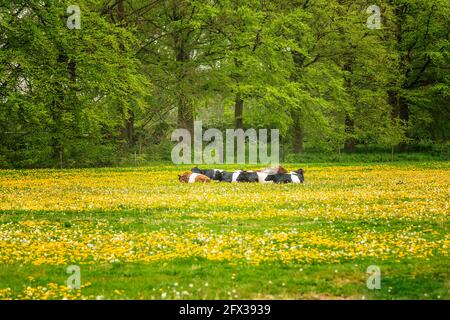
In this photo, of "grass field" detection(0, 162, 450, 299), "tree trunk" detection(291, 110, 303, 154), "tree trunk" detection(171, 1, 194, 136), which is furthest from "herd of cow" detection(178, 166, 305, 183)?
"tree trunk" detection(291, 110, 303, 154)

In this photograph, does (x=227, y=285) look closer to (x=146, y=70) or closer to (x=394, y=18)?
(x=146, y=70)

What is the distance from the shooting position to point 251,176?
2956cm

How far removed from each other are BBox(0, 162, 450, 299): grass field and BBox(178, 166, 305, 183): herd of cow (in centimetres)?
349

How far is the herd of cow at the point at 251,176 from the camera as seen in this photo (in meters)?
28.7

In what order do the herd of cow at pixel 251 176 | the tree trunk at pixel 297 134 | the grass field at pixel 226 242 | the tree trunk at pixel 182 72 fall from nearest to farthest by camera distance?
the grass field at pixel 226 242 → the herd of cow at pixel 251 176 → the tree trunk at pixel 182 72 → the tree trunk at pixel 297 134

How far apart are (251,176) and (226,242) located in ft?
53.8

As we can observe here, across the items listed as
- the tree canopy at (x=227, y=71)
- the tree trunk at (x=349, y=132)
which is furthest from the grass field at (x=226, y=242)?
the tree trunk at (x=349, y=132)

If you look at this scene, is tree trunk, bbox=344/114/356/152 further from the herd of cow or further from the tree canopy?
the herd of cow

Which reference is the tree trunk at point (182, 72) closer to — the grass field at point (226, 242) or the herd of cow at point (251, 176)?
the herd of cow at point (251, 176)

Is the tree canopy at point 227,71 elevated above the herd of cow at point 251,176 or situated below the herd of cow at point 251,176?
above

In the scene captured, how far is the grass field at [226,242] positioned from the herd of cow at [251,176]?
3488mm

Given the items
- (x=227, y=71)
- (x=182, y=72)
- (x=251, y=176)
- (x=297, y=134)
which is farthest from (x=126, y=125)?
(x=251, y=176)

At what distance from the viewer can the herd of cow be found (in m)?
28.7

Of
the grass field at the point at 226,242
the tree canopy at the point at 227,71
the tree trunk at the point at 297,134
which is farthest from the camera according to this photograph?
the tree trunk at the point at 297,134
